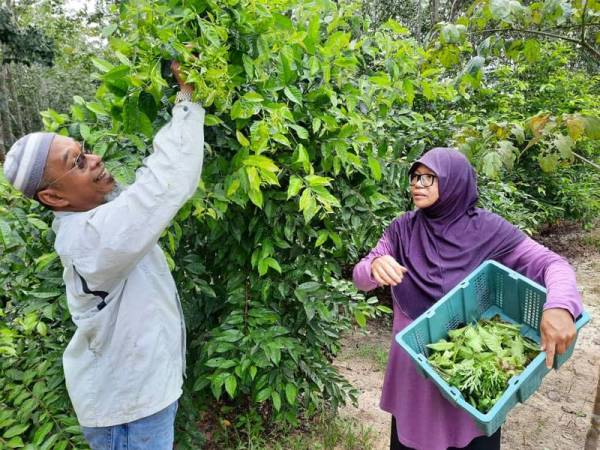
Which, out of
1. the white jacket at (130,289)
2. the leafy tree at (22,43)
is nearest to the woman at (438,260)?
the white jacket at (130,289)

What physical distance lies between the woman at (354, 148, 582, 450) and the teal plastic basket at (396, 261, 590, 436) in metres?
0.08

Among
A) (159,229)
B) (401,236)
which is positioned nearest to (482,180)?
(401,236)

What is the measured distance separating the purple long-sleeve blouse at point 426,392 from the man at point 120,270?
85 cm

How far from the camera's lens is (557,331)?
1.41 meters

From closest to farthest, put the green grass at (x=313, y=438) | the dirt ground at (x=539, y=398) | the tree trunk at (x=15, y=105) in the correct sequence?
the green grass at (x=313, y=438)
the dirt ground at (x=539, y=398)
the tree trunk at (x=15, y=105)

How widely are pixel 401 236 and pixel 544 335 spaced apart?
0.69 meters

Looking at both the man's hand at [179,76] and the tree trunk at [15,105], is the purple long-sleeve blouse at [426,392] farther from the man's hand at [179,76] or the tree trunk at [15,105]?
the tree trunk at [15,105]

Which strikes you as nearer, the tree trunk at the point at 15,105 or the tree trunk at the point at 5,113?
the tree trunk at the point at 5,113

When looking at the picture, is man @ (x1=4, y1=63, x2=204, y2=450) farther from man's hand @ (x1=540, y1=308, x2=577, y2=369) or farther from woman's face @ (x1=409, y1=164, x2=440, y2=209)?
man's hand @ (x1=540, y1=308, x2=577, y2=369)

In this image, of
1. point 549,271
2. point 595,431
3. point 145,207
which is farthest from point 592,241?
point 145,207

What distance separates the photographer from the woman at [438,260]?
1.75 m

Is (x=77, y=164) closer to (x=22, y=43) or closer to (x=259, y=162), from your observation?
(x=259, y=162)

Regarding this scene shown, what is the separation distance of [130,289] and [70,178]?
37 centimetres

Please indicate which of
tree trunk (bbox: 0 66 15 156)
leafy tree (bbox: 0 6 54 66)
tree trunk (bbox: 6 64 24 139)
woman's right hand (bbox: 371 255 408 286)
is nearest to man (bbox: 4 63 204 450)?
woman's right hand (bbox: 371 255 408 286)
